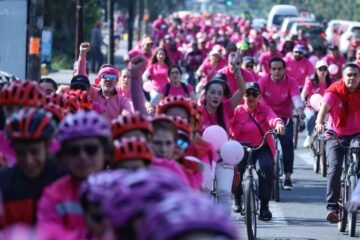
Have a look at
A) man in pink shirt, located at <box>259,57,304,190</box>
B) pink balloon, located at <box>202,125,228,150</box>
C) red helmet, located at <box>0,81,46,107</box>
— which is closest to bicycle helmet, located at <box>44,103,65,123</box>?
red helmet, located at <box>0,81,46,107</box>

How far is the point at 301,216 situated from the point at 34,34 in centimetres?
676

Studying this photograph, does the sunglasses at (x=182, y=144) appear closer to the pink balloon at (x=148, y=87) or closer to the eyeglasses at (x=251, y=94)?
the eyeglasses at (x=251, y=94)

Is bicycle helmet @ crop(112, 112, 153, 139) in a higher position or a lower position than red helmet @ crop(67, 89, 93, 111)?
higher

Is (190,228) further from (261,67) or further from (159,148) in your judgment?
(261,67)

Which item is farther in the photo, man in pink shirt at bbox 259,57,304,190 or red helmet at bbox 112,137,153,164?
man in pink shirt at bbox 259,57,304,190

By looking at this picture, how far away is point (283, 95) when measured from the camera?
17.6 meters

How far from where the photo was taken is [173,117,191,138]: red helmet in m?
8.80

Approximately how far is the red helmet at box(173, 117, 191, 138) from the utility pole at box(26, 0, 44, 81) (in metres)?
12.0

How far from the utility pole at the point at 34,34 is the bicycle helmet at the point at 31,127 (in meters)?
14.1

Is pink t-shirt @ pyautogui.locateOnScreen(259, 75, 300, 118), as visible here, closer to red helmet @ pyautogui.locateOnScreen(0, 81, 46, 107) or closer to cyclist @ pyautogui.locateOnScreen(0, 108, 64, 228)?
red helmet @ pyautogui.locateOnScreen(0, 81, 46, 107)

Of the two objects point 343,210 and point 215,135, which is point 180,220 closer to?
point 215,135

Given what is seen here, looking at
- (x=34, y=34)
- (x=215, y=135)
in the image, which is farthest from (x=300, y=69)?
(x=215, y=135)

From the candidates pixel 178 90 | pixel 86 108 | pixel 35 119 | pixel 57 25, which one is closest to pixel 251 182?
pixel 86 108

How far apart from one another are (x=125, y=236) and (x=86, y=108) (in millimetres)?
5534
